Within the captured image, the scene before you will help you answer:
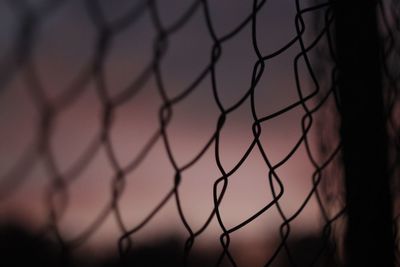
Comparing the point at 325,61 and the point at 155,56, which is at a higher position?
the point at 325,61

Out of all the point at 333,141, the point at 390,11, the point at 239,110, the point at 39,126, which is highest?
the point at 390,11

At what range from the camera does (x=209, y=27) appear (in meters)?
0.82

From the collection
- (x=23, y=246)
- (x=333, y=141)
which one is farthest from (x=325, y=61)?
(x=23, y=246)

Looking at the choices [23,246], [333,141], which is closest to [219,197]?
[23,246]

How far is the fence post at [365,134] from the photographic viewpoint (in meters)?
0.95

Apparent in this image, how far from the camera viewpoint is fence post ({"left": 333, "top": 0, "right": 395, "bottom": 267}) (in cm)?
95

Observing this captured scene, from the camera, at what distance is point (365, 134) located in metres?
0.96

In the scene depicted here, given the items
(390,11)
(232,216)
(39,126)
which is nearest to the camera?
(39,126)

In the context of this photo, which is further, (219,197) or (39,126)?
(219,197)

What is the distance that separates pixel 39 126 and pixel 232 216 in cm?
56

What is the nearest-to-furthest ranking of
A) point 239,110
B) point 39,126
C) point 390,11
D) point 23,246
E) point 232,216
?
point 39,126 → point 23,246 → point 239,110 → point 232,216 → point 390,11

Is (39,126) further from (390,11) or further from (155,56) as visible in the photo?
(390,11)

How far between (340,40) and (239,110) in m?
0.21

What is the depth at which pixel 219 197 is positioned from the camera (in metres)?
0.84
